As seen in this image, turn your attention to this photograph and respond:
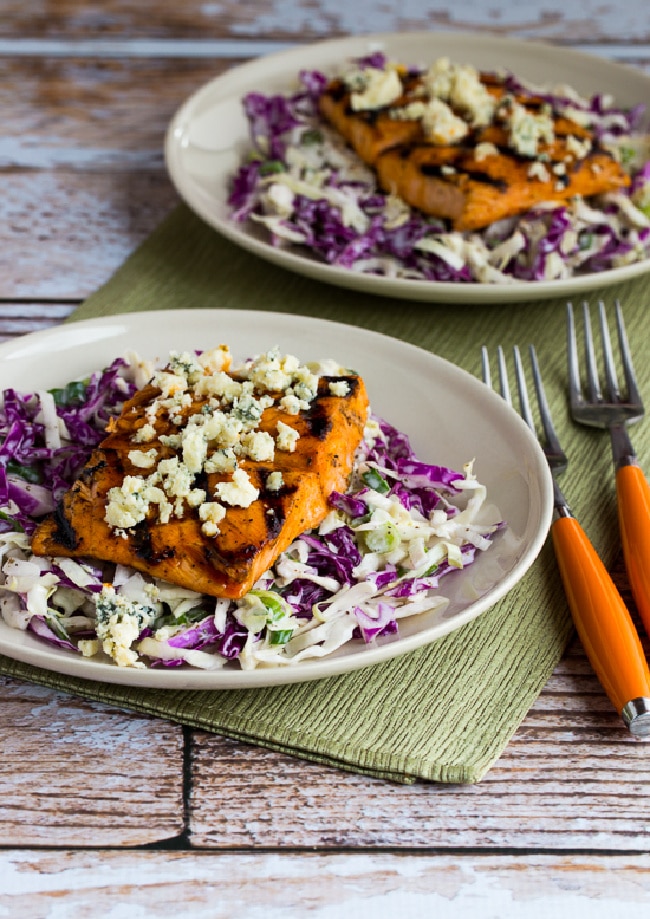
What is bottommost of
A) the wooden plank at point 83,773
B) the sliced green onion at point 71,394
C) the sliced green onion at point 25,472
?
the wooden plank at point 83,773

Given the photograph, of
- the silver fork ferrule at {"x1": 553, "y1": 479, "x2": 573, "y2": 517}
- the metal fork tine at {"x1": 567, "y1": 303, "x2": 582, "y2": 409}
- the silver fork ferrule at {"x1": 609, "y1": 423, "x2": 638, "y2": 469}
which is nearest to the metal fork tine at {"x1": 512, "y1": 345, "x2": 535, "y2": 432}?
the metal fork tine at {"x1": 567, "y1": 303, "x2": 582, "y2": 409}

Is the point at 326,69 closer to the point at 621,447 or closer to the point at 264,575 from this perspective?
the point at 621,447

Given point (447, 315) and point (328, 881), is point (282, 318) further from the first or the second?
point (328, 881)

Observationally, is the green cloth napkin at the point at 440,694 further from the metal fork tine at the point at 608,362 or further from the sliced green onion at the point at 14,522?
the sliced green onion at the point at 14,522

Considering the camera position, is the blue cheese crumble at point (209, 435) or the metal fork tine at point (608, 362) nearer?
the blue cheese crumble at point (209, 435)

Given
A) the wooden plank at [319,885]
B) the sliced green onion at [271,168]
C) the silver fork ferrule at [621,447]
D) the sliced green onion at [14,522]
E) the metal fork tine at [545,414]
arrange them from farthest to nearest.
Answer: the sliced green onion at [271,168] < the metal fork tine at [545,414] < the silver fork ferrule at [621,447] < the sliced green onion at [14,522] < the wooden plank at [319,885]

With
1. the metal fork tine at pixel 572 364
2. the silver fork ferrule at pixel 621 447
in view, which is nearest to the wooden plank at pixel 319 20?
the metal fork tine at pixel 572 364

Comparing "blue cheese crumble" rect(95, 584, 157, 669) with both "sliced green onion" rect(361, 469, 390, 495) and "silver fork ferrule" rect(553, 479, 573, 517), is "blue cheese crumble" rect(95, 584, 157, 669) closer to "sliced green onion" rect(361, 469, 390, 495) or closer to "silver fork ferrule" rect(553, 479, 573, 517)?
"sliced green onion" rect(361, 469, 390, 495)

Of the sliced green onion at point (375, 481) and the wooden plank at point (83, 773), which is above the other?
the sliced green onion at point (375, 481)
